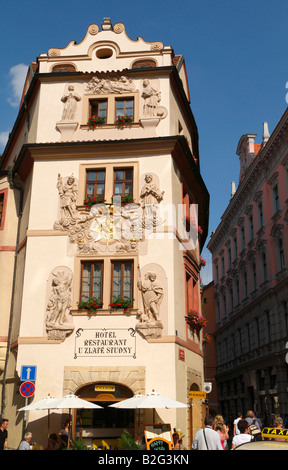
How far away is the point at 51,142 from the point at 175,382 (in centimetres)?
1101

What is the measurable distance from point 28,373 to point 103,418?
3.17 meters

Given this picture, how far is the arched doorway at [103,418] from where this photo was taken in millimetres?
18438

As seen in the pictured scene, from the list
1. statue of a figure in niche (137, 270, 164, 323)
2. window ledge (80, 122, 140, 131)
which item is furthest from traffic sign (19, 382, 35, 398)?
window ledge (80, 122, 140, 131)

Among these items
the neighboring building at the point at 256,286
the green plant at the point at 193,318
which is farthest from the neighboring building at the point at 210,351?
the green plant at the point at 193,318

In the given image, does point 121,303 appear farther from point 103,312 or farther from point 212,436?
point 212,436


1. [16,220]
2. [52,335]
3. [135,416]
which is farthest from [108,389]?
[16,220]

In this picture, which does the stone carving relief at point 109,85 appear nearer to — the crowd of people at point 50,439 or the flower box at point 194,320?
the flower box at point 194,320

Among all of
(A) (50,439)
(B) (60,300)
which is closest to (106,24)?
(B) (60,300)

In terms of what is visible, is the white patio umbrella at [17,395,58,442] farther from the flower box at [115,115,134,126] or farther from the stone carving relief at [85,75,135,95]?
the stone carving relief at [85,75,135,95]

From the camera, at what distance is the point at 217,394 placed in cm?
6272

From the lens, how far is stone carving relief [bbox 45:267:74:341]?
19234 millimetres

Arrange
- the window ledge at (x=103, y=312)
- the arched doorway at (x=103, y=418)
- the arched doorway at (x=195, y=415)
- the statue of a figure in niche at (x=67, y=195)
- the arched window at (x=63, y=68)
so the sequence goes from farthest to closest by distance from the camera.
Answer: the arched window at (x=63, y=68) < the statue of a figure in niche at (x=67, y=195) < the arched doorway at (x=195, y=415) < the window ledge at (x=103, y=312) < the arched doorway at (x=103, y=418)

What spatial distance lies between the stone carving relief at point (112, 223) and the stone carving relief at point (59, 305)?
4.13ft

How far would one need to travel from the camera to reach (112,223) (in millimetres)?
20578
